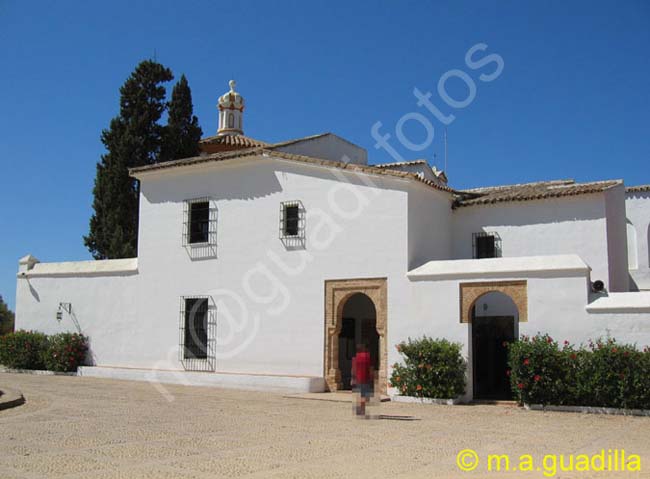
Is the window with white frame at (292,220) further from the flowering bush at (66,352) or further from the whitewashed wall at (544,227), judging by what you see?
the flowering bush at (66,352)

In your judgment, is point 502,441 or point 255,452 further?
point 502,441

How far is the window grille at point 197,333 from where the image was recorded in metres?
19.1

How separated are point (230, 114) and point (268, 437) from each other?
816 inches

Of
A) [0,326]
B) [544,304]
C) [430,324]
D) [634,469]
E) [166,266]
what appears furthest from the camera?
[0,326]

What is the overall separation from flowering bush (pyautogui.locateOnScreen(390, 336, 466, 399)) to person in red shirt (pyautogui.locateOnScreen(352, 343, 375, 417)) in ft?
9.40

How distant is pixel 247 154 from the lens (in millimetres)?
18688

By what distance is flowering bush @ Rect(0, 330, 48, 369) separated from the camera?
21.2 meters

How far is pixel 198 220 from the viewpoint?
2009 cm

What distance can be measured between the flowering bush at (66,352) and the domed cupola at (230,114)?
11.1 meters

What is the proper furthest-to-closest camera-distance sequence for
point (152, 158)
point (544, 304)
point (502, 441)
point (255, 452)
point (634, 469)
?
point (152, 158) < point (544, 304) < point (502, 441) < point (255, 452) < point (634, 469)

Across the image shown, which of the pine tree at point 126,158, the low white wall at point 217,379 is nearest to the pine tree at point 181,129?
the pine tree at point 126,158

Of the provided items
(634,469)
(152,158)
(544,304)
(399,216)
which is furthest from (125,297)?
(634,469)

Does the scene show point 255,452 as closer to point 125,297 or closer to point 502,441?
point 502,441

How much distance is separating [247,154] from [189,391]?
6250mm
